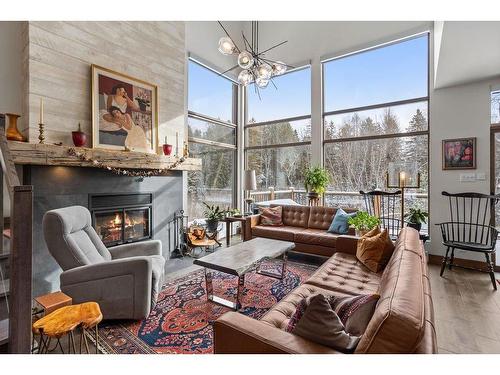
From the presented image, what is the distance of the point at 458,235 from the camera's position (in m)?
3.97

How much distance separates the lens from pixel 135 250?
3.02 metres

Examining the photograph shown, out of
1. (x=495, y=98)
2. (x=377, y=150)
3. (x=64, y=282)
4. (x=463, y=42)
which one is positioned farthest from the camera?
(x=377, y=150)

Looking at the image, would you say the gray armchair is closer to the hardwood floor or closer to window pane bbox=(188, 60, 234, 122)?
the hardwood floor

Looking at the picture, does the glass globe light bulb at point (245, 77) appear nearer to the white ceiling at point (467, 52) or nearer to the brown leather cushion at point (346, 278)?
the white ceiling at point (467, 52)

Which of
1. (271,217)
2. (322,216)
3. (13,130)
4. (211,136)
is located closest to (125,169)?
(13,130)

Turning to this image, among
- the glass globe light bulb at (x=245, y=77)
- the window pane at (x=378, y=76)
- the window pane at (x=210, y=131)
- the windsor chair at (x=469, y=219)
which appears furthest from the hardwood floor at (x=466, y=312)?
the window pane at (x=210, y=131)

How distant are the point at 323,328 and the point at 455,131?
445 cm

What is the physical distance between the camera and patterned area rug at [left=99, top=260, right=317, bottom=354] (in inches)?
79.7

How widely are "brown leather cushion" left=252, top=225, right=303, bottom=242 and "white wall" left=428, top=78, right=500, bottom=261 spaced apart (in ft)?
7.55

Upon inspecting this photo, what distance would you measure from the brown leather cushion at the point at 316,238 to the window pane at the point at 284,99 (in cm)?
290

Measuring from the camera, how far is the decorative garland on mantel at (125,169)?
307 centimetres

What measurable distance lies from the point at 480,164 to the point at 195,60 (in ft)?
17.2
